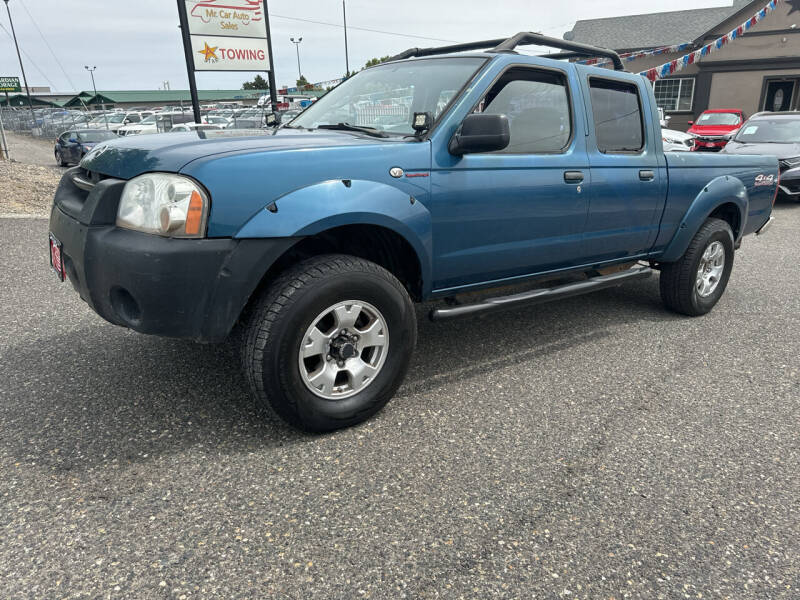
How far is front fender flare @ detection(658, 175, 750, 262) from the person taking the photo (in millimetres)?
4367

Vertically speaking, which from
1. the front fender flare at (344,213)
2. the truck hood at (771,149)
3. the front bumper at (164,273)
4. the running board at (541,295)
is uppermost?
the front fender flare at (344,213)

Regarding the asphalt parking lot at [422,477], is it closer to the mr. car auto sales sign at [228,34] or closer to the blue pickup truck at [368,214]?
the blue pickup truck at [368,214]

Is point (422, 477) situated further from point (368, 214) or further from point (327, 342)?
point (368, 214)

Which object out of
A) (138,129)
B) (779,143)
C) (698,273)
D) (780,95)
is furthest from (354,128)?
(780,95)

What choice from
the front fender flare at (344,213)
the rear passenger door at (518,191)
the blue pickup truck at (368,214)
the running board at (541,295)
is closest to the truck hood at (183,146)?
the blue pickup truck at (368,214)

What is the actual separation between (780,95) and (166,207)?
32.1 m

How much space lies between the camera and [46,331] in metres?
4.04

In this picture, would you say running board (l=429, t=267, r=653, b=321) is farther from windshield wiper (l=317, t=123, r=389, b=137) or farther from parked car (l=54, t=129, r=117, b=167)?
parked car (l=54, t=129, r=117, b=167)

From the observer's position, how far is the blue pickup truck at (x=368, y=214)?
2408 millimetres

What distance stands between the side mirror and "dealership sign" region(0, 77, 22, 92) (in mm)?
33058

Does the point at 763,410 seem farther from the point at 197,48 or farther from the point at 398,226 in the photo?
the point at 197,48

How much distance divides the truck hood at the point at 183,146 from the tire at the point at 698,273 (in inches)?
107

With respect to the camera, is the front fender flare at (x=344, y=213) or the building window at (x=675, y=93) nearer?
the front fender flare at (x=344, y=213)

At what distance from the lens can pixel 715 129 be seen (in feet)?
60.3
